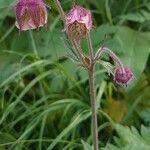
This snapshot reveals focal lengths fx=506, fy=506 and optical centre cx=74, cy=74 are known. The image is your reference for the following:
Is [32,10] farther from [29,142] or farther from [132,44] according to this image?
[132,44]

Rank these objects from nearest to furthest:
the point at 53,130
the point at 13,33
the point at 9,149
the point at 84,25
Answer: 1. the point at 84,25
2. the point at 9,149
3. the point at 53,130
4. the point at 13,33

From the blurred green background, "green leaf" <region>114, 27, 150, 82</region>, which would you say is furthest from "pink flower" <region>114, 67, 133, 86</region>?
"green leaf" <region>114, 27, 150, 82</region>

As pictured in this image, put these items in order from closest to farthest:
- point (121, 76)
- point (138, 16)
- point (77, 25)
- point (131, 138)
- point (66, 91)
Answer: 1. point (77, 25)
2. point (121, 76)
3. point (131, 138)
4. point (66, 91)
5. point (138, 16)

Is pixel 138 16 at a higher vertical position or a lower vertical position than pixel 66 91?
higher

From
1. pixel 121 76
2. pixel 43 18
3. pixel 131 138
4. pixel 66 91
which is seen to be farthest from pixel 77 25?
pixel 66 91

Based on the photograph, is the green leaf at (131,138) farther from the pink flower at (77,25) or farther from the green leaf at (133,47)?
the pink flower at (77,25)

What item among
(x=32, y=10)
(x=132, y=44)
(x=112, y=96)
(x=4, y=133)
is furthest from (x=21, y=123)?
(x=32, y=10)

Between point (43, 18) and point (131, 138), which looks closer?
point (43, 18)

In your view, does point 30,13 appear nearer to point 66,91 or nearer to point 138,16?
point 66,91
